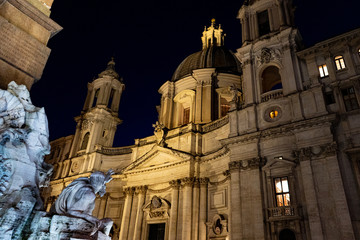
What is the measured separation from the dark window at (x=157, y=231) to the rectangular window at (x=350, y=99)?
16.4m

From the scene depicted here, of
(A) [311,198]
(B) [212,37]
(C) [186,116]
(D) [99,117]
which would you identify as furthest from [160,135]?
(B) [212,37]

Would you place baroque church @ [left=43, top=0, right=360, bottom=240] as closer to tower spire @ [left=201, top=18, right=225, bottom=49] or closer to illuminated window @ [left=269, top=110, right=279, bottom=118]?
illuminated window @ [left=269, top=110, right=279, bottom=118]

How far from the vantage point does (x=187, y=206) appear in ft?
69.9

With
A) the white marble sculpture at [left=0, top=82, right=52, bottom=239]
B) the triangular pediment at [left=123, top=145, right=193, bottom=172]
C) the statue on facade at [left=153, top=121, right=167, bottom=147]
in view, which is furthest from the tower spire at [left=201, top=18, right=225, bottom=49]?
the white marble sculpture at [left=0, top=82, right=52, bottom=239]

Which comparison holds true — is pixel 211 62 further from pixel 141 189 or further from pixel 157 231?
pixel 157 231

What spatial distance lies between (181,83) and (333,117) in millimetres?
18193

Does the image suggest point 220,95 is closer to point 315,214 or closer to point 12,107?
point 315,214

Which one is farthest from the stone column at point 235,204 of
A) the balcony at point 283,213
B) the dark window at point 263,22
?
the dark window at point 263,22

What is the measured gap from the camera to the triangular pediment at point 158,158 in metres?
23.5

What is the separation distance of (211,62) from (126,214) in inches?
735

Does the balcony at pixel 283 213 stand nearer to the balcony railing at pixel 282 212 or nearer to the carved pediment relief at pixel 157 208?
the balcony railing at pixel 282 212

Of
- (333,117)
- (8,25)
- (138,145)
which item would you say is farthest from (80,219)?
(138,145)

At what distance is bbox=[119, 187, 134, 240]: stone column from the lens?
23.8 m

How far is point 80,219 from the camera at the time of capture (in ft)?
18.7
